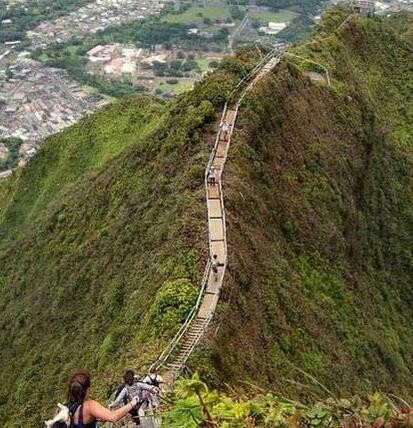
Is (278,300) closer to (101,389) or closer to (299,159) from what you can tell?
(101,389)

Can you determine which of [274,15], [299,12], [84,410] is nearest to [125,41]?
[274,15]

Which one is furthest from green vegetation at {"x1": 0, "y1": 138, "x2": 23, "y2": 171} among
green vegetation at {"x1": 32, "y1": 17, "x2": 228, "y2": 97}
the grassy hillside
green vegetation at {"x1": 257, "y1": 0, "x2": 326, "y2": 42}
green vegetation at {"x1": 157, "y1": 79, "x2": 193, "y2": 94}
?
green vegetation at {"x1": 257, "y1": 0, "x2": 326, "y2": 42}

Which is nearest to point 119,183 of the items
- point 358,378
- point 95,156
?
point 358,378

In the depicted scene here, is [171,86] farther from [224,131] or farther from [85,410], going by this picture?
[85,410]

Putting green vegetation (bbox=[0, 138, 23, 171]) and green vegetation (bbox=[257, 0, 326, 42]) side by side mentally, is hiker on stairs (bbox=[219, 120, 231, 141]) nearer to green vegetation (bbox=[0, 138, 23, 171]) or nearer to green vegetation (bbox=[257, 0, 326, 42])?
green vegetation (bbox=[0, 138, 23, 171])

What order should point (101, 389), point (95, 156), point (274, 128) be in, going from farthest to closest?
point (95, 156), point (274, 128), point (101, 389)

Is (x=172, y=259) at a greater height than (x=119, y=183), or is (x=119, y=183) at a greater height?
(x=172, y=259)
